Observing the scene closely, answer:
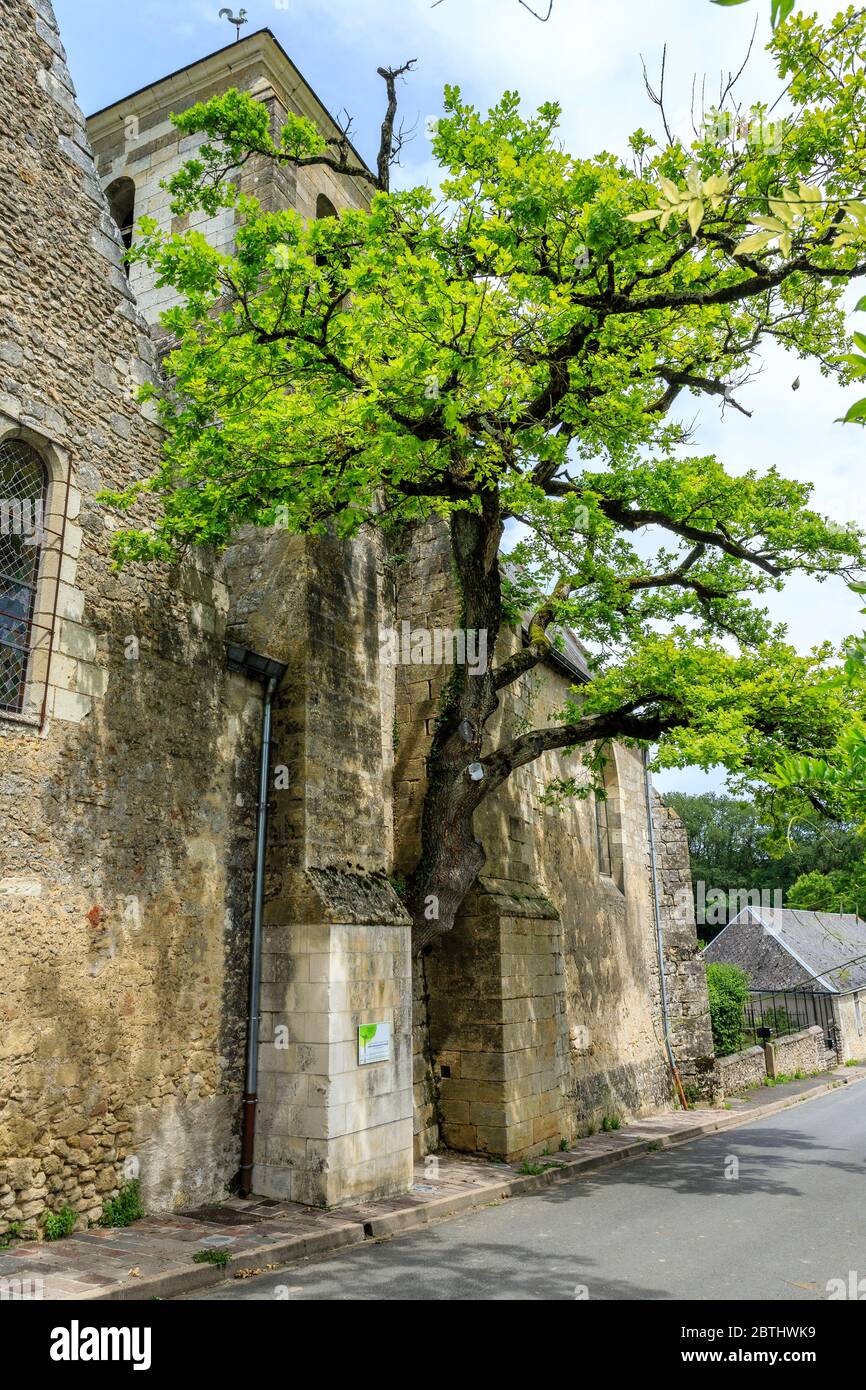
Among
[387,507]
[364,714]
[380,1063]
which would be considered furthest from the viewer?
[387,507]

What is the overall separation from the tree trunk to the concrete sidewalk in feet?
7.76

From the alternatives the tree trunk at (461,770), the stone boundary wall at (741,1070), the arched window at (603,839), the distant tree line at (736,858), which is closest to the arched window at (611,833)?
the arched window at (603,839)

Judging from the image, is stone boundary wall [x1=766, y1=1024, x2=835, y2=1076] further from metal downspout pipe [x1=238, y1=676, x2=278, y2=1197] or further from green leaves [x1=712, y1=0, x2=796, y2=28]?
green leaves [x1=712, y1=0, x2=796, y2=28]

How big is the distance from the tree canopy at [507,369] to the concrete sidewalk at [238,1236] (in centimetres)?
273

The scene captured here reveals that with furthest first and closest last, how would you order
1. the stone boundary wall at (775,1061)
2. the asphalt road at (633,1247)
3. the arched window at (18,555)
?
the stone boundary wall at (775,1061), the arched window at (18,555), the asphalt road at (633,1247)

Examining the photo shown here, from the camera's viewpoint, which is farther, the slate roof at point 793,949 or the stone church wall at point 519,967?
the slate roof at point 793,949

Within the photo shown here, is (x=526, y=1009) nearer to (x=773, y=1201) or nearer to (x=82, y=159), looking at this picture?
(x=773, y=1201)

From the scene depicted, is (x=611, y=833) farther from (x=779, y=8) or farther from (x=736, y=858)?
(x=736, y=858)

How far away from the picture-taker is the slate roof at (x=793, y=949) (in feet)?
104

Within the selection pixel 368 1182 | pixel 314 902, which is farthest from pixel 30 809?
pixel 368 1182

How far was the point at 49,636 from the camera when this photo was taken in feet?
22.0

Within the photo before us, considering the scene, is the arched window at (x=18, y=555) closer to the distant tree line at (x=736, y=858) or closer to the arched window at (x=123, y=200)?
the arched window at (x=123, y=200)

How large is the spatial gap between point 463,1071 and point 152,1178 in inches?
165

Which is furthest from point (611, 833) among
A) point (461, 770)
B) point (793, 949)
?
point (793, 949)
